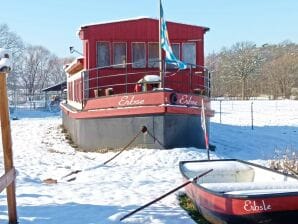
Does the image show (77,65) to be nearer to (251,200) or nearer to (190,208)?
(190,208)

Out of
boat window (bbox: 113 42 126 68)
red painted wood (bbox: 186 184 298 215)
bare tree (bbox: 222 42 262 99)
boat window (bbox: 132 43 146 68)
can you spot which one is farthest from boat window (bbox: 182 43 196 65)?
bare tree (bbox: 222 42 262 99)

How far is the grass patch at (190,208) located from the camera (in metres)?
8.30

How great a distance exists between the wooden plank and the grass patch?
9.87ft

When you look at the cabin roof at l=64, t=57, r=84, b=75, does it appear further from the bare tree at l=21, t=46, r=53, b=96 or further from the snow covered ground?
the bare tree at l=21, t=46, r=53, b=96

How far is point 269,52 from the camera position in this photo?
439 feet

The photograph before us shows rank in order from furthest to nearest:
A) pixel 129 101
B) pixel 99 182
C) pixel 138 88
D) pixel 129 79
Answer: pixel 129 79
pixel 138 88
pixel 129 101
pixel 99 182

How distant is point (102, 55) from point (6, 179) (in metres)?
10.6

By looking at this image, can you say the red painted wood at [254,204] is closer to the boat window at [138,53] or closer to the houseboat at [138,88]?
the houseboat at [138,88]

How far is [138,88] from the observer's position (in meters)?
16.4

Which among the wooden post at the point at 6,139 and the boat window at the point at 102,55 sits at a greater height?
the boat window at the point at 102,55

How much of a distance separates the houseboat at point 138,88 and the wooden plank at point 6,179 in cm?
754

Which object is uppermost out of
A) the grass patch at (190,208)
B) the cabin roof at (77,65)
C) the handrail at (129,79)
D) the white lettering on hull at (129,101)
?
the cabin roof at (77,65)

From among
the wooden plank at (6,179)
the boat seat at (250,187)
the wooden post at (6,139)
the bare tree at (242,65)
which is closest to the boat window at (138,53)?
the boat seat at (250,187)

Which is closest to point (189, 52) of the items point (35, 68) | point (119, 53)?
point (119, 53)
